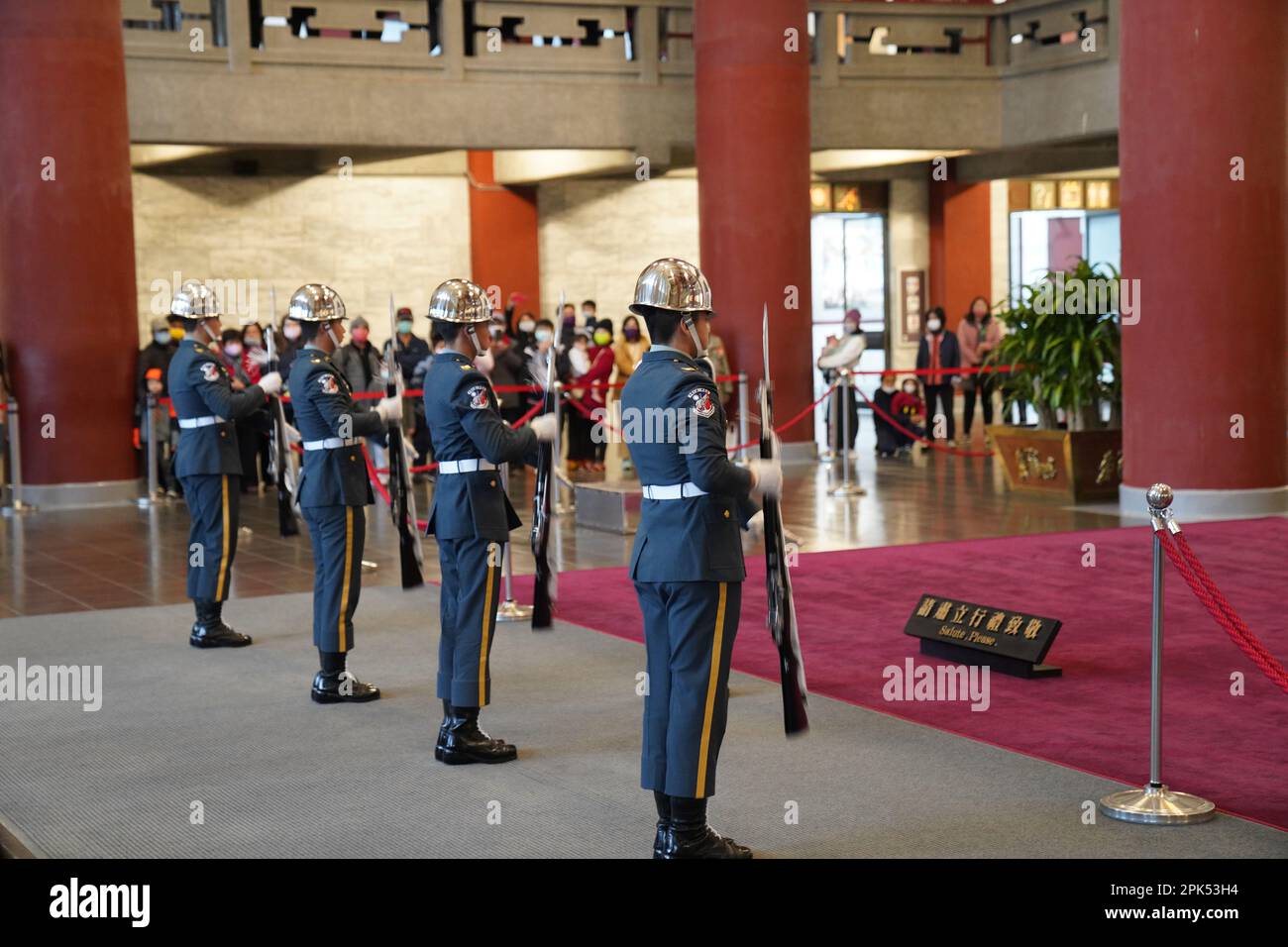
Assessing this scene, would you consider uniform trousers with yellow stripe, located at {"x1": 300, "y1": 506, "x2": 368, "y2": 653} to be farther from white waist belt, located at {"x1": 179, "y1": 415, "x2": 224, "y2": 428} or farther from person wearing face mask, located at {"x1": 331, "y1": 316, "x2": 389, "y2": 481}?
person wearing face mask, located at {"x1": 331, "y1": 316, "x2": 389, "y2": 481}

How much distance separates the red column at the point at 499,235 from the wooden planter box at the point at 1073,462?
355 inches

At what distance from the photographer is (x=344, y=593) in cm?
678

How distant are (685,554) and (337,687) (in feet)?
8.75

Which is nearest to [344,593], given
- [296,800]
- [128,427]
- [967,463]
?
[296,800]

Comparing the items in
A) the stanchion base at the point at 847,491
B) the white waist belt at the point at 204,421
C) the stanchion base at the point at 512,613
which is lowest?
the stanchion base at the point at 512,613

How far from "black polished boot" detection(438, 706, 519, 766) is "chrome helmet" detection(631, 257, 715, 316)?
5.98 feet

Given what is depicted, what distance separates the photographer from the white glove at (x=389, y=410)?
22.3 ft

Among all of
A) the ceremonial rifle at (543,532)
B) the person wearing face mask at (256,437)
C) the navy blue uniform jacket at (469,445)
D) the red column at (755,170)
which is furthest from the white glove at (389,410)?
the red column at (755,170)

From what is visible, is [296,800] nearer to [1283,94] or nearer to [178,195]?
[1283,94]

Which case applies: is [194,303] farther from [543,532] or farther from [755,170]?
[755,170]

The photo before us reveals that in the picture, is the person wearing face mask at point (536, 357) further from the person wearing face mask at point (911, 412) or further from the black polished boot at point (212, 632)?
the black polished boot at point (212, 632)

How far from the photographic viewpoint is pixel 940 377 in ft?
56.7

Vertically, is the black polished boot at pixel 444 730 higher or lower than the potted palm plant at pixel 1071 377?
lower

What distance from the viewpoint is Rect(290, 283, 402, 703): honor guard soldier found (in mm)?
6754
